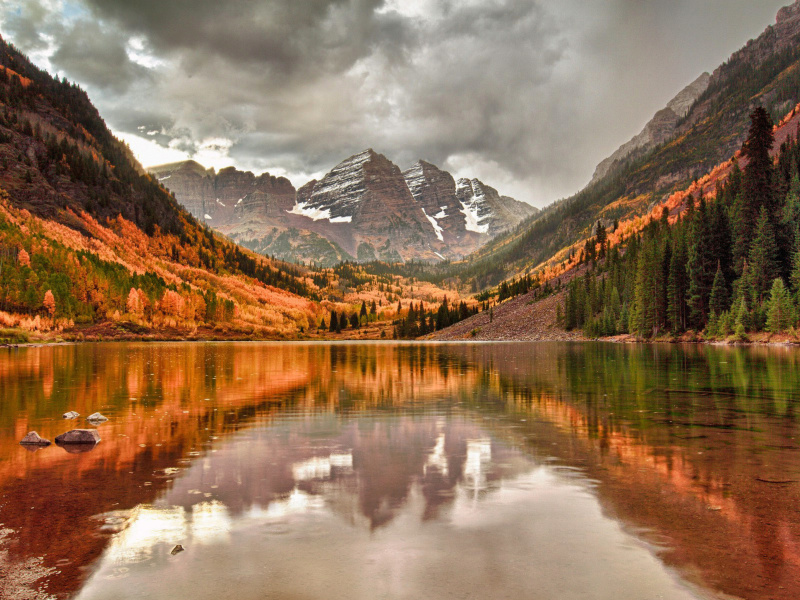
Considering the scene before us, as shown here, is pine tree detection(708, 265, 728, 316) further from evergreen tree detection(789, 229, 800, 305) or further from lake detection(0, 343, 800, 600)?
lake detection(0, 343, 800, 600)

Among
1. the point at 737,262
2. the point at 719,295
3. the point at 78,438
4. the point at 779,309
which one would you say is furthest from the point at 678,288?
the point at 78,438

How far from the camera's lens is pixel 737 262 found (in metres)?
118

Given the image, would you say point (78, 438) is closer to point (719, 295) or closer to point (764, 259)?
point (764, 259)

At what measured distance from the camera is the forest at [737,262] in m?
108

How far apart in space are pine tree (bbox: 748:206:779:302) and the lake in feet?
317

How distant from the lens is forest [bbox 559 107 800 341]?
10781 centimetres

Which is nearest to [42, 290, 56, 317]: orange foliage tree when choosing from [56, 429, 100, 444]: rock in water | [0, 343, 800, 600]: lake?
[0, 343, 800, 600]: lake

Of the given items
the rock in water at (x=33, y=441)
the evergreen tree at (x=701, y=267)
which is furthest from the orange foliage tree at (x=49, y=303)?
the evergreen tree at (x=701, y=267)

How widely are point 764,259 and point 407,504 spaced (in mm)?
123491

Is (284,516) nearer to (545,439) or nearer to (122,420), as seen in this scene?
(545,439)

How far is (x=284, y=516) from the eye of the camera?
40.4ft

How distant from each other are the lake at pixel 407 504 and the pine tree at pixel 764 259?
9674cm

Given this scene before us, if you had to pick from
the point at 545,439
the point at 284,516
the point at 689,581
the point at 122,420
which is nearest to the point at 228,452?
the point at 284,516

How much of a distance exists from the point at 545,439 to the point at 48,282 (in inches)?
7732
